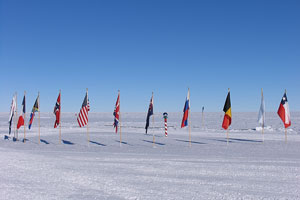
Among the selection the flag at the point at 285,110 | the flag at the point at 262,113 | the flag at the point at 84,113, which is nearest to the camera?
the flag at the point at 84,113

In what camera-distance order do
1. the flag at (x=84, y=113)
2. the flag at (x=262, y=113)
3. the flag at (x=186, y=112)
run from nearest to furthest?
the flag at (x=84, y=113)
the flag at (x=186, y=112)
the flag at (x=262, y=113)

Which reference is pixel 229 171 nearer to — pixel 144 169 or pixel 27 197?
pixel 144 169

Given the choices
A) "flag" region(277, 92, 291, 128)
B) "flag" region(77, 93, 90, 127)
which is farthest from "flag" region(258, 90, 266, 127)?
"flag" region(77, 93, 90, 127)

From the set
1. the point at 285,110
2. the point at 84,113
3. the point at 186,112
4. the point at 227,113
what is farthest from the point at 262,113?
the point at 84,113

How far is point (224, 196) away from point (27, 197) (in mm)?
4658

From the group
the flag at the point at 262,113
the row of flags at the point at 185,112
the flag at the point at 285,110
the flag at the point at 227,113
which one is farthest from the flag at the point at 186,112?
the flag at the point at 285,110

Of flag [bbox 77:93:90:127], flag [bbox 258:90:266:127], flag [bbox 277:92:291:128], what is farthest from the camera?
flag [bbox 277:92:291:128]

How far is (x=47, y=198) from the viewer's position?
6164 millimetres

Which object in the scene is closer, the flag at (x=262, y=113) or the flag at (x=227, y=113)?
the flag at (x=227, y=113)

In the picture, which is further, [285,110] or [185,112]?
[285,110]

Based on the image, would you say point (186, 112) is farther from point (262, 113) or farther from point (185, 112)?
point (262, 113)

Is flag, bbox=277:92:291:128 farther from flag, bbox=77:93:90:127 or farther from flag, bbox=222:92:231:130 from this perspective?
flag, bbox=77:93:90:127

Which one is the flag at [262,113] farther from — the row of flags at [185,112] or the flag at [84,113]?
the flag at [84,113]

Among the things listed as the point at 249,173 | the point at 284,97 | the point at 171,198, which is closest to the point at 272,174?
the point at 249,173
